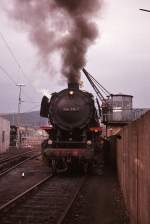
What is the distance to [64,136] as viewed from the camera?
60.1ft

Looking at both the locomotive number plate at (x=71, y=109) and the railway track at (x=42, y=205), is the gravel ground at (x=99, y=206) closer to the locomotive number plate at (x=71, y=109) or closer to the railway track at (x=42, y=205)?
the railway track at (x=42, y=205)

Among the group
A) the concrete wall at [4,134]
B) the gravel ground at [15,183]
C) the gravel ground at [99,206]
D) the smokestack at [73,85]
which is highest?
the smokestack at [73,85]

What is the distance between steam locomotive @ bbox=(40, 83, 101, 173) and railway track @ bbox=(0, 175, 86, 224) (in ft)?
8.60

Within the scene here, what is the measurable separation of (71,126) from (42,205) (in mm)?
Answer: 7269

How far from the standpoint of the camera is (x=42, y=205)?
10750 millimetres

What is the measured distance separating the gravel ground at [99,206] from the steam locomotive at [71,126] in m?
2.28

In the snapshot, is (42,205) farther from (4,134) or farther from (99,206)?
(4,134)

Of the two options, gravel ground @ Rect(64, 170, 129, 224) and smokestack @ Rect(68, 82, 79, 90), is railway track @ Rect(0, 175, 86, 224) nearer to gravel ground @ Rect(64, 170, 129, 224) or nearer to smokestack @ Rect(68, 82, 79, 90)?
gravel ground @ Rect(64, 170, 129, 224)

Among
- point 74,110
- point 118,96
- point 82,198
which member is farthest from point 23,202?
point 118,96

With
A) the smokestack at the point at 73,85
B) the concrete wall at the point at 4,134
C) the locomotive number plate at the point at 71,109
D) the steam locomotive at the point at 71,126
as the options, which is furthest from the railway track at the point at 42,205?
the concrete wall at the point at 4,134

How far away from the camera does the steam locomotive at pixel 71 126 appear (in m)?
17.5

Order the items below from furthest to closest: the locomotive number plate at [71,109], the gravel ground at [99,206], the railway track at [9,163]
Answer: the railway track at [9,163] < the locomotive number plate at [71,109] < the gravel ground at [99,206]

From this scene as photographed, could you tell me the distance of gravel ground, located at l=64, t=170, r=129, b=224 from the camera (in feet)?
30.2

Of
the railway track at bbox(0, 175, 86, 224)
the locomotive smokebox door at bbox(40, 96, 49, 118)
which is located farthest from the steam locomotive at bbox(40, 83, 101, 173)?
the railway track at bbox(0, 175, 86, 224)
